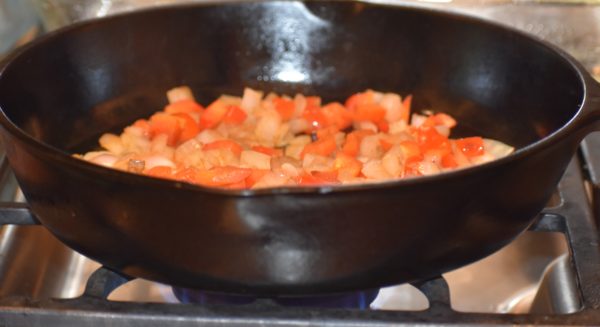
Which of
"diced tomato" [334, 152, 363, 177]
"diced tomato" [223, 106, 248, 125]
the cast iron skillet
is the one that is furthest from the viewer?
"diced tomato" [223, 106, 248, 125]

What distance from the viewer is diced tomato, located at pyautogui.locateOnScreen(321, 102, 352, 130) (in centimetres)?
128

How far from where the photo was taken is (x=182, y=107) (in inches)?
50.8

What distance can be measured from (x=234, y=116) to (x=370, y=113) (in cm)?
22

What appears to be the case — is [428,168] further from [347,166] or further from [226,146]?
[226,146]

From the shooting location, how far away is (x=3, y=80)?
101 centimetres

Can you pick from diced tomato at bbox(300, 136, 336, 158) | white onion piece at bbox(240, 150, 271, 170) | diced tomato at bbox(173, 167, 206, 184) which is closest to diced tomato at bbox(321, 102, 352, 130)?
diced tomato at bbox(300, 136, 336, 158)

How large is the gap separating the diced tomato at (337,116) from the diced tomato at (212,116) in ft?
0.54

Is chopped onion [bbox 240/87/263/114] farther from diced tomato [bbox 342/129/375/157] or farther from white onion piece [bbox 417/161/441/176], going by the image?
white onion piece [bbox 417/161/441/176]

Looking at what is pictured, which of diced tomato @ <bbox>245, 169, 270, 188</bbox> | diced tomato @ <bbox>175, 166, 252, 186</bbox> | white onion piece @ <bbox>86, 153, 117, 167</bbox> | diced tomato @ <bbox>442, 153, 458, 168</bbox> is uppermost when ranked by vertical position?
diced tomato @ <bbox>175, 166, 252, 186</bbox>

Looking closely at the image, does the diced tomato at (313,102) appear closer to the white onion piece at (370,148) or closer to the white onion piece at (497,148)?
the white onion piece at (370,148)

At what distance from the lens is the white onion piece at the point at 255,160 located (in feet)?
3.57

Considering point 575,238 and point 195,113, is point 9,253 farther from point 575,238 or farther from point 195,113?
point 575,238

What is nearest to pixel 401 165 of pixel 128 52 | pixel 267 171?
pixel 267 171

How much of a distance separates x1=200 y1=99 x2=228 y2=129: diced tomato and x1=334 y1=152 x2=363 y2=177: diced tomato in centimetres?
26
